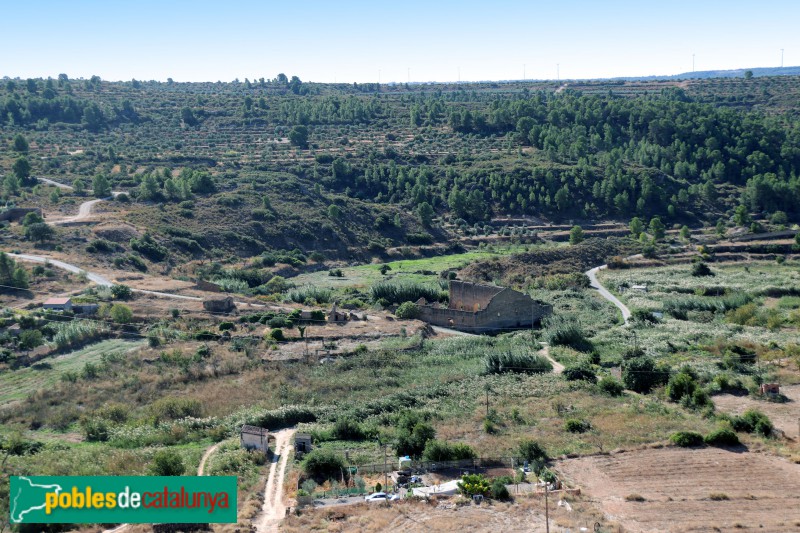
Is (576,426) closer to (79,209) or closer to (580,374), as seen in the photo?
(580,374)

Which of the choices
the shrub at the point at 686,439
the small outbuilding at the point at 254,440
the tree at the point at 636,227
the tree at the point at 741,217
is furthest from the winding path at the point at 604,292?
the small outbuilding at the point at 254,440

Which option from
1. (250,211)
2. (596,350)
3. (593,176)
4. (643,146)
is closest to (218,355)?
(596,350)

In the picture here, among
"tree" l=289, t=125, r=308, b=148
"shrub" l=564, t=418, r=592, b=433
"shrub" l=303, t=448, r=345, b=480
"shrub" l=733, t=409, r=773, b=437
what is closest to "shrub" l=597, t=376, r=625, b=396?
"shrub" l=564, t=418, r=592, b=433

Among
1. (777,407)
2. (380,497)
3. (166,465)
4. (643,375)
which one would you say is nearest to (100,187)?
(643,375)

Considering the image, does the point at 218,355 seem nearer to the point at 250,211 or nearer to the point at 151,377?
the point at 151,377

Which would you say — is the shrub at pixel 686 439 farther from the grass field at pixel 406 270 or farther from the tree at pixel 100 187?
the tree at pixel 100 187
